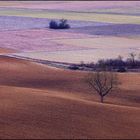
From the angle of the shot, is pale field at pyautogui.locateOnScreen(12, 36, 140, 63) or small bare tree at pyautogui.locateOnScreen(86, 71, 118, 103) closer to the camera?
small bare tree at pyautogui.locateOnScreen(86, 71, 118, 103)

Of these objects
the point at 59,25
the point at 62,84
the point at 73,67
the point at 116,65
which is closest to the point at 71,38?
the point at 59,25

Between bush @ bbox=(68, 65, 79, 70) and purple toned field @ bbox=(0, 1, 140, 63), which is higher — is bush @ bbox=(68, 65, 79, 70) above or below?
below

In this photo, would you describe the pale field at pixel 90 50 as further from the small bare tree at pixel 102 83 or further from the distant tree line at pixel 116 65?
the small bare tree at pixel 102 83

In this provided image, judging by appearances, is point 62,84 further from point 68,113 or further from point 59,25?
point 59,25

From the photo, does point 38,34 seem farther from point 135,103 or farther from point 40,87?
point 135,103

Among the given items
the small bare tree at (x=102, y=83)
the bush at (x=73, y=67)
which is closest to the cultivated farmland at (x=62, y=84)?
the small bare tree at (x=102, y=83)

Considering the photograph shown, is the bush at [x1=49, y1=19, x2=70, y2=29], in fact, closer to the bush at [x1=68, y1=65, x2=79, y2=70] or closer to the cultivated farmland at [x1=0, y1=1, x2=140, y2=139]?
the cultivated farmland at [x1=0, y1=1, x2=140, y2=139]

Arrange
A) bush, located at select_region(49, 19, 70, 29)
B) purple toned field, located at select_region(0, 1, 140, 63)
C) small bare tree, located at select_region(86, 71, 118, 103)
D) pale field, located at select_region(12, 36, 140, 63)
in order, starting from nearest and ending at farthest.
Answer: small bare tree, located at select_region(86, 71, 118, 103) → pale field, located at select_region(12, 36, 140, 63) → purple toned field, located at select_region(0, 1, 140, 63) → bush, located at select_region(49, 19, 70, 29)

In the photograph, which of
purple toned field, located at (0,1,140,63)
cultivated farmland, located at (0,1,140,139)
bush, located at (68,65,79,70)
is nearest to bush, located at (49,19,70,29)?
cultivated farmland, located at (0,1,140,139)
